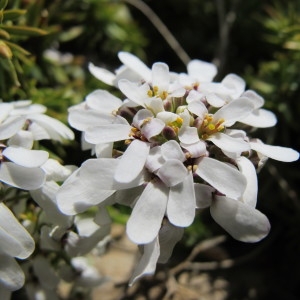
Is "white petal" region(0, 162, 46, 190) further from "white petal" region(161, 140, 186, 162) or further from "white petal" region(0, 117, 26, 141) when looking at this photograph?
"white petal" region(161, 140, 186, 162)

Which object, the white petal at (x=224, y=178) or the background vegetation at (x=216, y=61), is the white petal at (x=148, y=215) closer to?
the white petal at (x=224, y=178)

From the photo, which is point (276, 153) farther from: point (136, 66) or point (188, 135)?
point (136, 66)

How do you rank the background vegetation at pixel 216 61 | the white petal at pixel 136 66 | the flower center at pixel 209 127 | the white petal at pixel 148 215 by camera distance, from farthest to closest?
1. the background vegetation at pixel 216 61
2. the white petal at pixel 136 66
3. the flower center at pixel 209 127
4. the white petal at pixel 148 215

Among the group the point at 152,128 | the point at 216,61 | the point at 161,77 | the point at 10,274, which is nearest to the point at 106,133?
the point at 152,128

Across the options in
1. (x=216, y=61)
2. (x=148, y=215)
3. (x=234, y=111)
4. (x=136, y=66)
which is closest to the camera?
(x=148, y=215)

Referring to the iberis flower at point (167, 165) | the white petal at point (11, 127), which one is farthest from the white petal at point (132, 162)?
the white petal at point (11, 127)

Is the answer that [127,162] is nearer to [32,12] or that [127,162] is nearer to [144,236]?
[144,236]

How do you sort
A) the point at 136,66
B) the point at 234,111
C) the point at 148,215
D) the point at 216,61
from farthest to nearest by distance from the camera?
the point at 216,61, the point at 136,66, the point at 234,111, the point at 148,215
